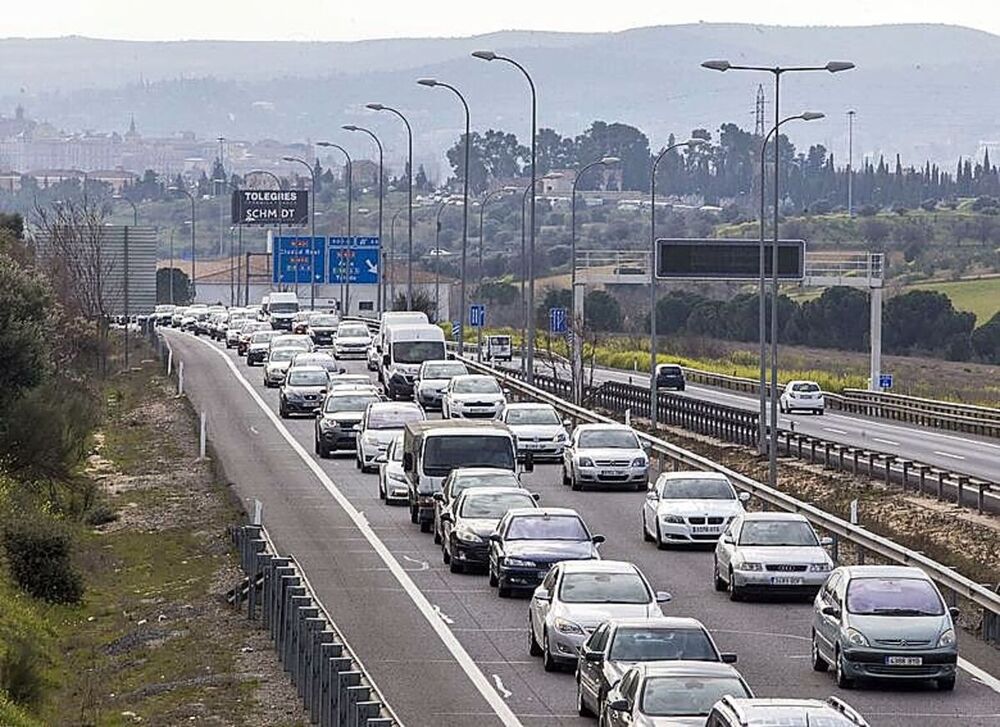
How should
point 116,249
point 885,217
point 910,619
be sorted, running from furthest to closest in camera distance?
1. point 885,217
2. point 116,249
3. point 910,619

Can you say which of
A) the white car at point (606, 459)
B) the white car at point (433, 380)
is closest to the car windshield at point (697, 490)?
the white car at point (606, 459)

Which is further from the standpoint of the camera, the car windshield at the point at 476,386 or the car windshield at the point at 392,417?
the car windshield at the point at 476,386

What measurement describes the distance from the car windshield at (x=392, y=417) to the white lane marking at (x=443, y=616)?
19.8 metres

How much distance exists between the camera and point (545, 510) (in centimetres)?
3084

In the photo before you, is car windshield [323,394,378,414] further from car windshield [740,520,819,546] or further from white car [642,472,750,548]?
car windshield [740,520,819,546]

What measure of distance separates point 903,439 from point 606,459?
22.7m

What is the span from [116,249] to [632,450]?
6349 centimetres

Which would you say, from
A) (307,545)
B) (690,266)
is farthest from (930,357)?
(307,545)

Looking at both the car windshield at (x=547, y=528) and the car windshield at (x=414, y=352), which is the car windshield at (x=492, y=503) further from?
the car windshield at (x=414, y=352)

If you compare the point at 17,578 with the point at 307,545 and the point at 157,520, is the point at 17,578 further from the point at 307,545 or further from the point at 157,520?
the point at 157,520

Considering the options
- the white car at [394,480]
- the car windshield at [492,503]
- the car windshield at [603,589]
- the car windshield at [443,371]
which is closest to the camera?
the car windshield at [603,589]

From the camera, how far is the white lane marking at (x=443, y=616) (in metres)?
28.3

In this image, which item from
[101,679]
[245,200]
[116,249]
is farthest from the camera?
[245,200]

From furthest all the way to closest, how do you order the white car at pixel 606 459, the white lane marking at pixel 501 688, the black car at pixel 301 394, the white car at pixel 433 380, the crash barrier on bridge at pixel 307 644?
the black car at pixel 301 394 → the white car at pixel 433 380 → the white car at pixel 606 459 → the white lane marking at pixel 501 688 → the crash barrier on bridge at pixel 307 644
